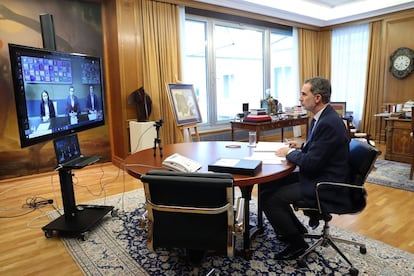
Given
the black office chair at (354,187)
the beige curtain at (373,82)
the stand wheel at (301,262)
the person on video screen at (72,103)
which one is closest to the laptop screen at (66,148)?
the person on video screen at (72,103)

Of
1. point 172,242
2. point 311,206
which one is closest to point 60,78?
point 172,242

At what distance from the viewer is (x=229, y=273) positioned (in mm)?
1931

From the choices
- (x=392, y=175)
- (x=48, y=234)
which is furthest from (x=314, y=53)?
(x=48, y=234)

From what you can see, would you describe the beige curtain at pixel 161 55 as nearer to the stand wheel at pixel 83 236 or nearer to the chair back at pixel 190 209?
the stand wheel at pixel 83 236

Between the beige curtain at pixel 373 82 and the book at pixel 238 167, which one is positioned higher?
the beige curtain at pixel 373 82

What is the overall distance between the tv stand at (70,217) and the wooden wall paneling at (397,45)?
18.6 feet

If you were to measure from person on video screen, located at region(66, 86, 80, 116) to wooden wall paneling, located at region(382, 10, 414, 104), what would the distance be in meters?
5.78

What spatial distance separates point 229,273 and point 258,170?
0.72 metres

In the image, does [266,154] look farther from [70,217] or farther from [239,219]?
[70,217]

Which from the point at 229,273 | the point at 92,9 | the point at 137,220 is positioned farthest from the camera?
the point at 92,9

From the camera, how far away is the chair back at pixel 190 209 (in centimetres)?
131

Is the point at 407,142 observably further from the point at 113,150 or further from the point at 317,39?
the point at 113,150

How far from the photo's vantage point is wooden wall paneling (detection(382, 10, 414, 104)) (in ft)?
17.9

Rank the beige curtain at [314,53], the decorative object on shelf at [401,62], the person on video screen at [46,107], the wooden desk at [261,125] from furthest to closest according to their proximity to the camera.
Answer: the beige curtain at [314,53] < the decorative object on shelf at [401,62] < the wooden desk at [261,125] < the person on video screen at [46,107]
